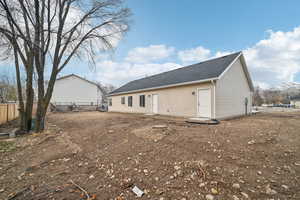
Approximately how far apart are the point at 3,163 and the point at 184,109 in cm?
859

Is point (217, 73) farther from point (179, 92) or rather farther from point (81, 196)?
point (81, 196)

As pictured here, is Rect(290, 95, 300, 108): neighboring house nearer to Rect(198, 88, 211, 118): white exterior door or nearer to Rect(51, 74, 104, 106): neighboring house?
Rect(198, 88, 211, 118): white exterior door

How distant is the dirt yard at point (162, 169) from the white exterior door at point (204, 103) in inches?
141

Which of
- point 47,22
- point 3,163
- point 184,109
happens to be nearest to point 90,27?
point 47,22

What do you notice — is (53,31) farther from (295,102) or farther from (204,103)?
(295,102)

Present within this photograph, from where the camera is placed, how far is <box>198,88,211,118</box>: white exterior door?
7.70 meters

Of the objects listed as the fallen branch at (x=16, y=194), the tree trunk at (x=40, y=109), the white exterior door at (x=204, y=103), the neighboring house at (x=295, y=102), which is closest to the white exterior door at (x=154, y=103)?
the white exterior door at (x=204, y=103)

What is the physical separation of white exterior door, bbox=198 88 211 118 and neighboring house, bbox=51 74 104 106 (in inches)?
923

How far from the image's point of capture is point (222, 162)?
265 centimetres

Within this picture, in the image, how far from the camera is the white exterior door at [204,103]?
7.70 m

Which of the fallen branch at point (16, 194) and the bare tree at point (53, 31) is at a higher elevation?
the bare tree at point (53, 31)

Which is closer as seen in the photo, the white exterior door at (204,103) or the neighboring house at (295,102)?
the white exterior door at (204,103)

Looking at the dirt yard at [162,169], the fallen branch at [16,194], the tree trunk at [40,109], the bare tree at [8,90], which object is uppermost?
the bare tree at [8,90]

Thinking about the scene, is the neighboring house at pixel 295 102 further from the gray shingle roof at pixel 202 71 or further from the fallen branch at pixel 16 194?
the fallen branch at pixel 16 194
